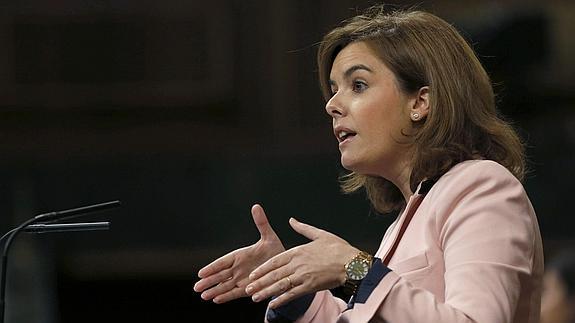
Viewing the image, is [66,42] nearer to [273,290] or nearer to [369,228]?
[369,228]

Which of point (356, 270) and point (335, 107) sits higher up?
point (335, 107)

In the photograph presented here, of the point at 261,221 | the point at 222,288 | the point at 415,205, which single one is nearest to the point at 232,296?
the point at 222,288

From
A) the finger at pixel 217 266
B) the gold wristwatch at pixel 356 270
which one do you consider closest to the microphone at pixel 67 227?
the finger at pixel 217 266

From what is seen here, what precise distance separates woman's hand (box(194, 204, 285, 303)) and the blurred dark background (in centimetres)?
264

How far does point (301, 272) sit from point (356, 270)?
0.31 feet

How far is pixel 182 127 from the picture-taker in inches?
208

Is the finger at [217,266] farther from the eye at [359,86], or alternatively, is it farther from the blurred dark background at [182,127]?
the blurred dark background at [182,127]

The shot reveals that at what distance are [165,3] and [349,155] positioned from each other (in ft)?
9.43

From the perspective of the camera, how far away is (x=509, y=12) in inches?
203

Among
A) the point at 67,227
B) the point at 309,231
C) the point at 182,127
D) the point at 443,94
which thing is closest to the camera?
the point at 309,231

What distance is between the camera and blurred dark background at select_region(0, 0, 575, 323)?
5113 mm

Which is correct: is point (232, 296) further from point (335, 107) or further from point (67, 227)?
point (335, 107)

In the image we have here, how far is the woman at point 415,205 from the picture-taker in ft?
7.00

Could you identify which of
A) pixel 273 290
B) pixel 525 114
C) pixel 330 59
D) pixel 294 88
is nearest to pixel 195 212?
pixel 294 88
